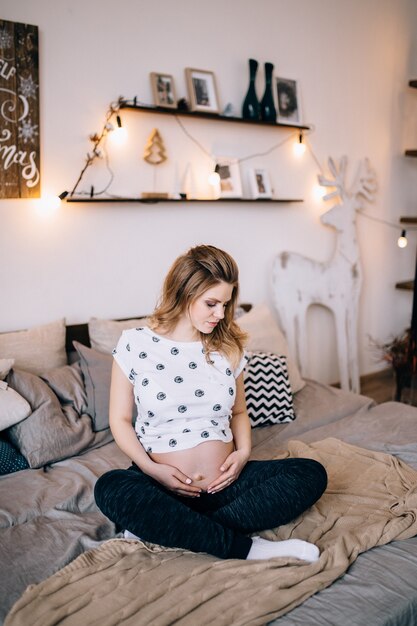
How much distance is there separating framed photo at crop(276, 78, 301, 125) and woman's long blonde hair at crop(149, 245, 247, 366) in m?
1.80

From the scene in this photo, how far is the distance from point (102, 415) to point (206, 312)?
754 mm

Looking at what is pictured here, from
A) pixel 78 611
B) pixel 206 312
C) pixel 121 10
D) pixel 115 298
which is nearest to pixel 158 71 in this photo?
pixel 121 10

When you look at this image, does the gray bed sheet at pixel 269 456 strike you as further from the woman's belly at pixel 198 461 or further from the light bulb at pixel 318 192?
the light bulb at pixel 318 192

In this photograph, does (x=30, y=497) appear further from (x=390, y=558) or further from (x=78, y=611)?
(x=390, y=558)

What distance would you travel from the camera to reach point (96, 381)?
7.37ft

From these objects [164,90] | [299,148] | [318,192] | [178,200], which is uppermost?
[164,90]

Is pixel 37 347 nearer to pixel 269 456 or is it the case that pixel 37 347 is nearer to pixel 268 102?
pixel 269 456

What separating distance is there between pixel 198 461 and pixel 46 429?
643mm

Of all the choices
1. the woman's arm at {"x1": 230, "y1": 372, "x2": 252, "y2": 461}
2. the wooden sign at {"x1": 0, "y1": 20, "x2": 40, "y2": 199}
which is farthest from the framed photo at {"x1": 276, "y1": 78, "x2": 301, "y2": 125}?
the woman's arm at {"x1": 230, "y1": 372, "x2": 252, "y2": 461}

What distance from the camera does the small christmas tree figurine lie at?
2.74 metres

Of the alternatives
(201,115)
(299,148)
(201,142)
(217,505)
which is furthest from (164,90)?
(217,505)

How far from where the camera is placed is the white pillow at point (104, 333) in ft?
8.14

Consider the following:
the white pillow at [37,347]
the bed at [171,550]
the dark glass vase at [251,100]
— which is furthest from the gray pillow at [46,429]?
the dark glass vase at [251,100]

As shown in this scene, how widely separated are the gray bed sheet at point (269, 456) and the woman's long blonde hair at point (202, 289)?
21.0 inches
